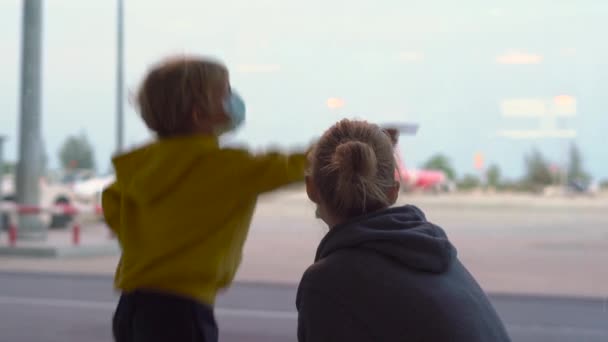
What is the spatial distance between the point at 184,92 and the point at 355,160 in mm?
645

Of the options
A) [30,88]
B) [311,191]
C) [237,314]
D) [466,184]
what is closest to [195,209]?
[311,191]

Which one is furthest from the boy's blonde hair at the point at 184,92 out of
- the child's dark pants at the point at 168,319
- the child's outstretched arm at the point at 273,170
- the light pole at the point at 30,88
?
the light pole at the point at 30,88

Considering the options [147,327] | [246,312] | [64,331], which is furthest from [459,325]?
[246,312]

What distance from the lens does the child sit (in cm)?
196

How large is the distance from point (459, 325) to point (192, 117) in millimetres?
857

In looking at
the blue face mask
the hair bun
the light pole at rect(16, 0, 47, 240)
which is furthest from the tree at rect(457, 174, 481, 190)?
the hair bun

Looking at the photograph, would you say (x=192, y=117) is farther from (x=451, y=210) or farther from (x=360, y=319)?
(x=451, y=210)

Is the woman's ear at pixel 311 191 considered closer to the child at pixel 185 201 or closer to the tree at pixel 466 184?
the child at pixel 185 201

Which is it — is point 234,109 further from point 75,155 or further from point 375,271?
point 75,155

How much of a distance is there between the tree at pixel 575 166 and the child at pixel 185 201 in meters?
10.9

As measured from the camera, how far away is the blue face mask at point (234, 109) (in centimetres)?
206

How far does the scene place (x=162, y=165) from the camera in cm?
200

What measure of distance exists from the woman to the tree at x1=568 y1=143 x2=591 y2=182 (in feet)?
36.7

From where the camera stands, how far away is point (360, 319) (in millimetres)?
1506
